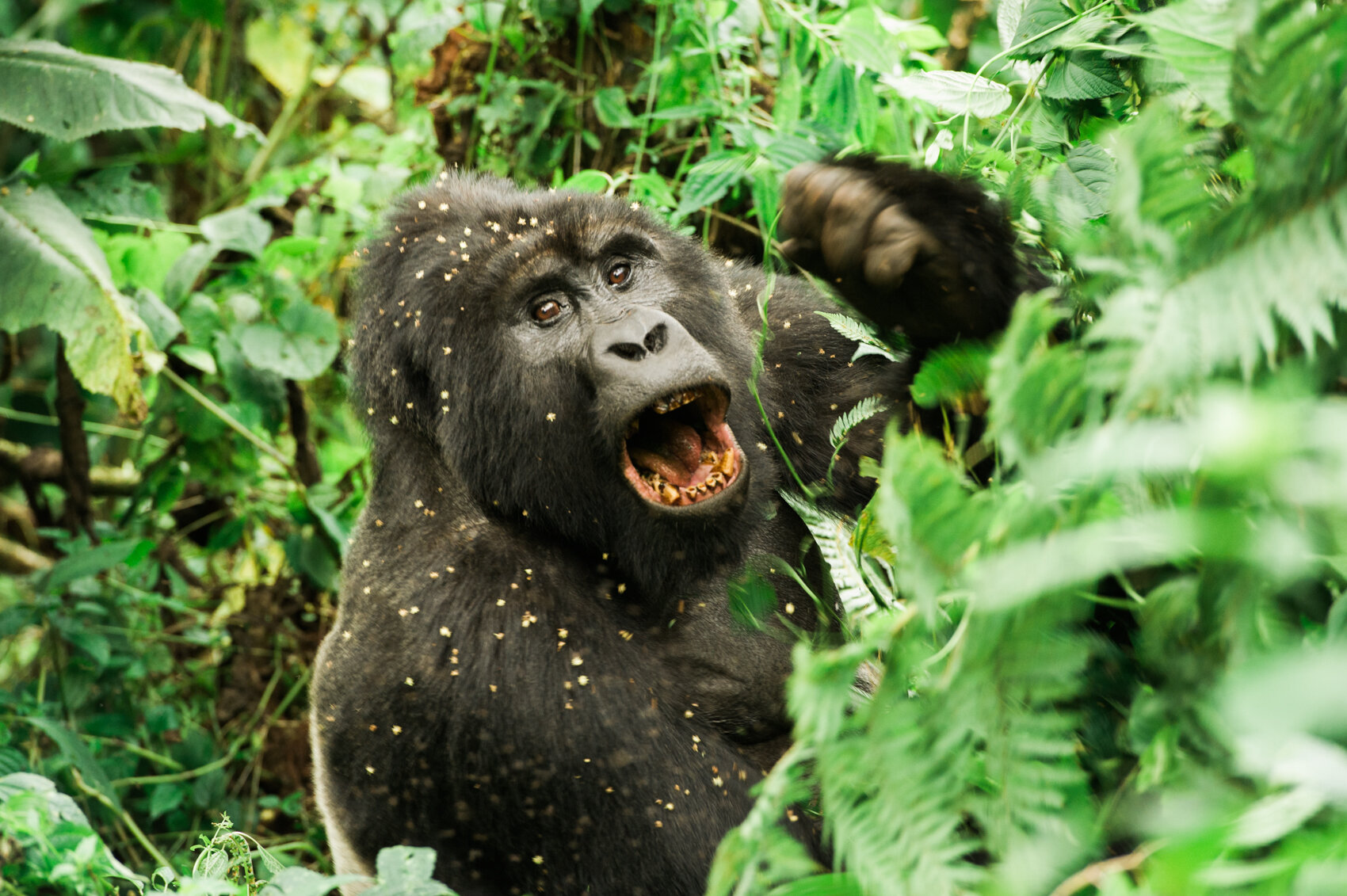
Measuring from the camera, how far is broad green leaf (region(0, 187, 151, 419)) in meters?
3.11

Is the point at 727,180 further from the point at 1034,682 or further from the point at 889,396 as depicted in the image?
the point at 1034,682

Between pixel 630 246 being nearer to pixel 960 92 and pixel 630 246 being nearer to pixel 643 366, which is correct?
pixel 643 366

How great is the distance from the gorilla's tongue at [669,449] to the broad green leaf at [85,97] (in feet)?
6.05

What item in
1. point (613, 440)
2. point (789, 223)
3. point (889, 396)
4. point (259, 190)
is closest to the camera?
point (789, 223)

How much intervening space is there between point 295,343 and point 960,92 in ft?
7.75

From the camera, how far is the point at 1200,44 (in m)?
Result: 1.09

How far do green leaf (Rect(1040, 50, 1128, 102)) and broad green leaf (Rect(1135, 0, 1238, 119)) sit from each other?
764 mm

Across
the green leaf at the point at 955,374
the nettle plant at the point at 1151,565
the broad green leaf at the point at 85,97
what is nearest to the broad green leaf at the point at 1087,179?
the green leaf at the point at 955,374

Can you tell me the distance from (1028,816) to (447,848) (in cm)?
164

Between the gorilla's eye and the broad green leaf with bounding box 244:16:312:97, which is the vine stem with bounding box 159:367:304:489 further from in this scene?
the broad green leaf with bounding box 244:16:312:97

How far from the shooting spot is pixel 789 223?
5.96ft

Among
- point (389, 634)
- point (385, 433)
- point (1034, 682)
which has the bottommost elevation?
point (389, 634)

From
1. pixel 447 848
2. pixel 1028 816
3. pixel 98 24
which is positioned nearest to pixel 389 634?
pixel 447 848

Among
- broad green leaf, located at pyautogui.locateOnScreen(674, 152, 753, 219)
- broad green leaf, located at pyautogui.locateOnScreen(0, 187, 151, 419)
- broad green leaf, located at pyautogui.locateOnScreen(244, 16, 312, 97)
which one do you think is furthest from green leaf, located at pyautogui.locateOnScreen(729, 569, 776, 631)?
broad green leaf, located at pyautogui.locateOnScreen(244, 16, 312, 97)
